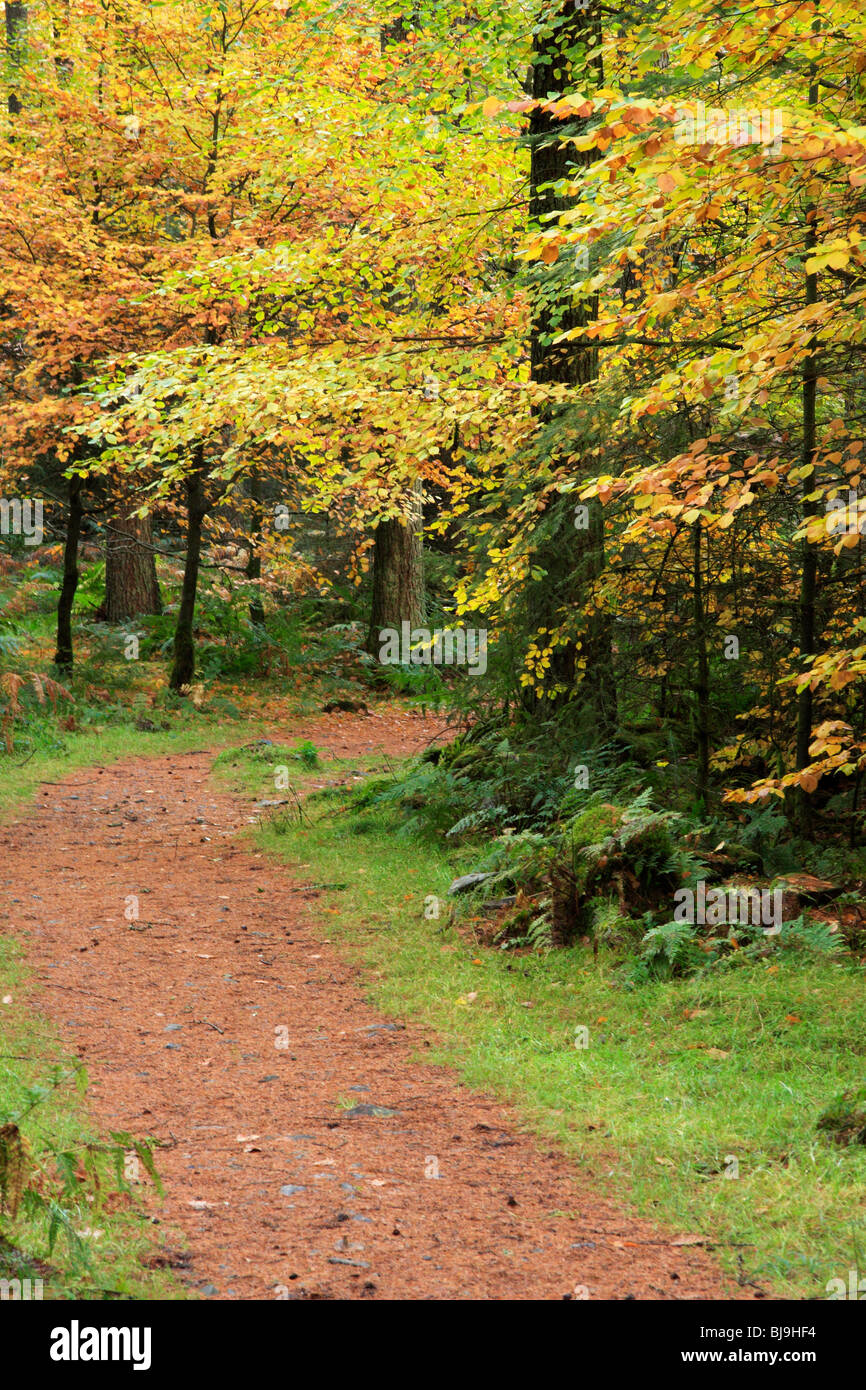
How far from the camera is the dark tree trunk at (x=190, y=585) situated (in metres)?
16.4

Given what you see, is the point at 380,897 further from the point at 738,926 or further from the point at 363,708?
the point at 363,708

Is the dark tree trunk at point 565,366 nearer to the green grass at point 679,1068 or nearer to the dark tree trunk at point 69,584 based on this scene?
Result: the green grass at point 679,1068

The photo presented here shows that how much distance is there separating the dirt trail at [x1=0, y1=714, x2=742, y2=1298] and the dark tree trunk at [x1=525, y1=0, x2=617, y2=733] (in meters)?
2.93

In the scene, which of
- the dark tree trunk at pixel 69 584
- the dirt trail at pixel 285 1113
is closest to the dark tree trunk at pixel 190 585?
the dark tree trunk at pixel 69 584

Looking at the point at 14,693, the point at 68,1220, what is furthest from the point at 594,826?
the point at 14,693

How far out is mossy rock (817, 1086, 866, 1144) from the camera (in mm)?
4449

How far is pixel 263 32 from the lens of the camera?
15.0m

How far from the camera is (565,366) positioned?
9602mm

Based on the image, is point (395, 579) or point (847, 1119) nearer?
point (847, 1119)

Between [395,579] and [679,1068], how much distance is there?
14.9 meters

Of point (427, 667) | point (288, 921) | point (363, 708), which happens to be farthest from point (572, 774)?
point (427, 667)

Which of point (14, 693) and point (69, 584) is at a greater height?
point (69, 584)

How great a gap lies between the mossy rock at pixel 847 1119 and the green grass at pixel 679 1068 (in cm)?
7

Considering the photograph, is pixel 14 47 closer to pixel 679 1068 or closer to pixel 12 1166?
pixel 679 1068
